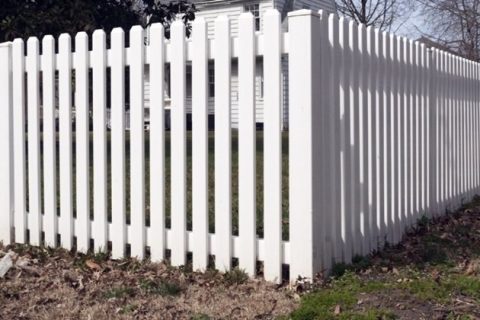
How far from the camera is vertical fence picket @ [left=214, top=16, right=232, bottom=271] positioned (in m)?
5.05

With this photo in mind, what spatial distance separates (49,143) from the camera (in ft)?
20.1

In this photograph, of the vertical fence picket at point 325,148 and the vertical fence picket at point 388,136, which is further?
the vertical fence picket at point 388,136

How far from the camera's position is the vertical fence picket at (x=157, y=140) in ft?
17.6

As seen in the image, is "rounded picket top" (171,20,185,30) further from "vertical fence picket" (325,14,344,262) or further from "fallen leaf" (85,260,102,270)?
"fallen leaf" (85,260,102,270)

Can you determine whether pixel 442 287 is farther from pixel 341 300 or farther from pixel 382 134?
pixel 382 134

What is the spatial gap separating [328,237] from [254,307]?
833 millimetres

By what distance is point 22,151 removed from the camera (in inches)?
250

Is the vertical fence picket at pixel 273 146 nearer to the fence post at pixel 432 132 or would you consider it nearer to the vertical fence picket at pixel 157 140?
the vertical fence picket at pixel 157 140

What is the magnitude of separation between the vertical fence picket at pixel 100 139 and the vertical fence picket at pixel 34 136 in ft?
2.12

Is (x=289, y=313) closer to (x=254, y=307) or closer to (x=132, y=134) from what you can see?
(x=254, y=307)

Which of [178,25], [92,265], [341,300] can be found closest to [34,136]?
[92,265]

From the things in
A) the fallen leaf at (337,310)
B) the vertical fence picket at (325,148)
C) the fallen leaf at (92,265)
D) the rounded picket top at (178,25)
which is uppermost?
the rounded picket top at (178,25)

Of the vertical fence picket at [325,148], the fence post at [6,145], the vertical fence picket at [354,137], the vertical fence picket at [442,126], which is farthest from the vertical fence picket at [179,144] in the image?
the vertical fence picket at [442,126]

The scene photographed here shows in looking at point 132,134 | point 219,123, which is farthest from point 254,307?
point 132,134
